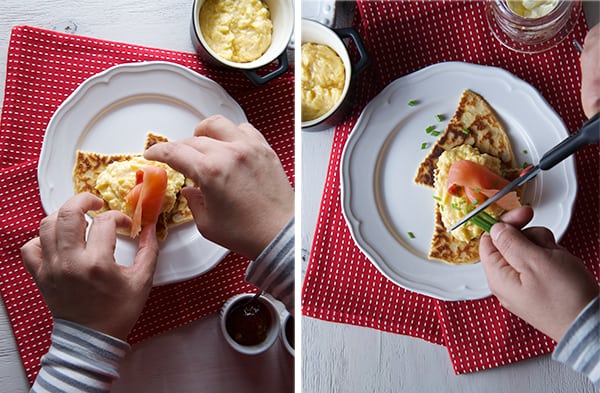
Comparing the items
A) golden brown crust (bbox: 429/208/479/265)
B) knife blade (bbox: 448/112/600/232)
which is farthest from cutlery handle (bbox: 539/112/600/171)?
golden brown crust (bbox: 429/208/479/265)

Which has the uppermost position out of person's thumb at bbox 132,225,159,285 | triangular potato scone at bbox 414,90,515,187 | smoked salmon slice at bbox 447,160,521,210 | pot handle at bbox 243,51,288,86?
pot handle at bbox 243,51,288,86

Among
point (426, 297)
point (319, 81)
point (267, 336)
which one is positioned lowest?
point (426, 297)

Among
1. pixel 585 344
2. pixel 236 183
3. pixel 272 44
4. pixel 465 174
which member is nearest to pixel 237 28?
pixel 272 44

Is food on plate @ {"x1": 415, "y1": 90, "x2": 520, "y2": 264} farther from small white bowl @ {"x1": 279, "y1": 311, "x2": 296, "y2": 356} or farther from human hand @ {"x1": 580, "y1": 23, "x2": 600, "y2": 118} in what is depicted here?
small white bowl @ {"x1": 279, "y1": 311, "x2": 296, "y2": 356}

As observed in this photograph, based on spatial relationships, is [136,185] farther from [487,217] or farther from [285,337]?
[487,217]

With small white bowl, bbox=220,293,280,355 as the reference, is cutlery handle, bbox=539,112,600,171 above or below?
above

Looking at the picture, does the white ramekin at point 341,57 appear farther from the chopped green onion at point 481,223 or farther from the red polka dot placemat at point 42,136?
the chopped green onion at point 481,223
